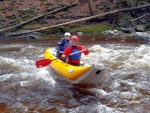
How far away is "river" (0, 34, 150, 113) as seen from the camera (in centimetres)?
612

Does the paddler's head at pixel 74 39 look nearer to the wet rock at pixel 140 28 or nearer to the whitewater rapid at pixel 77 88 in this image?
the whitewater rapid at pixel 77 88

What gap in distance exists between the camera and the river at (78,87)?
20.1 feet

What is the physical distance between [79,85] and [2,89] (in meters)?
2.15

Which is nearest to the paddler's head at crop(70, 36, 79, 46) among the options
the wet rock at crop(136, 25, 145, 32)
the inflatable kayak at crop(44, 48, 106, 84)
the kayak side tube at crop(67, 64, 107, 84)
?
the inflatable kayak at crop(44, 48, 106, 84)

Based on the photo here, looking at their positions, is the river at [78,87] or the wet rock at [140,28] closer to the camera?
the river at [78,87]

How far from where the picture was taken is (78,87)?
7.44 metres

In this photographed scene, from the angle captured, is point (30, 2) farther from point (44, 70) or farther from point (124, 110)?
point (124, 110)

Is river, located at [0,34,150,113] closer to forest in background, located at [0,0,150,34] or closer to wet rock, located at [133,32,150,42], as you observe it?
wet rock, located at [133,32,150,42]

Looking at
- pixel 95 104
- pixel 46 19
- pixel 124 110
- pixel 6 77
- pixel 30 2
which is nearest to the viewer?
pixel 124 110

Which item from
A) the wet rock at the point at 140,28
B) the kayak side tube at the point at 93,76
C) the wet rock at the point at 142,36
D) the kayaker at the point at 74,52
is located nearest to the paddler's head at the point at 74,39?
the kayaker at the point at 74,52

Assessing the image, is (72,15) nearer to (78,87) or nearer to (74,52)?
(74,52)

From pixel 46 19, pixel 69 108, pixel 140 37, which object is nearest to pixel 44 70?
pixel 69 108

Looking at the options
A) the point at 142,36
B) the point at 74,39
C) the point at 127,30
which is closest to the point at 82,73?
the point at 74,39

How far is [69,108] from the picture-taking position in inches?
239
